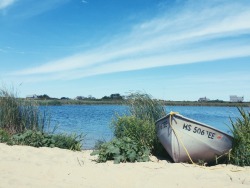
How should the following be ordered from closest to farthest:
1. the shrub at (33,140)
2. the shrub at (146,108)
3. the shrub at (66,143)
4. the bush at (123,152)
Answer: the bush at (123,152), the shrub at (33,140), the shrub at (66,143), the shrub at (146,108)

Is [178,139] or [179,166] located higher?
[178,139]

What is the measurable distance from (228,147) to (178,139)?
109cm

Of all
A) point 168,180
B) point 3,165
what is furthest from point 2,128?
point 168,180

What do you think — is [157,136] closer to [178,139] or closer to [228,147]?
[178,139]

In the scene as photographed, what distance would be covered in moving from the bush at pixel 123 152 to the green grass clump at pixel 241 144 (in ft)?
6.36

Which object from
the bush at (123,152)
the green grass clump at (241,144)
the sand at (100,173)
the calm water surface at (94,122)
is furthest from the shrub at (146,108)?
the sand at (100,173)

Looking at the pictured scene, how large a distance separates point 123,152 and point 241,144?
2620 mm

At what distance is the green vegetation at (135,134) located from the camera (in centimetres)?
712

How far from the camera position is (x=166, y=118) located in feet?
25.0

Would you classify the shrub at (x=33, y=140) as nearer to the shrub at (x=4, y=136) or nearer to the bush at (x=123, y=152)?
the shrub at (x=4, y=136)

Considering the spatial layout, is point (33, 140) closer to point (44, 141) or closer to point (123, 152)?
point (44, 141)

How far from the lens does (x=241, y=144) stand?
7.45m

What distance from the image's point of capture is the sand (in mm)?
5484

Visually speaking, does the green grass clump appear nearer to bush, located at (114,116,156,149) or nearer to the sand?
the sand
